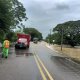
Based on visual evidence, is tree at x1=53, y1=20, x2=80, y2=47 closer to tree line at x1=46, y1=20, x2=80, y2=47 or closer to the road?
tree line at x1=46, y1=20, x2=80, y2=47

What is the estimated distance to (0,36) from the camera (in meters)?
67.1

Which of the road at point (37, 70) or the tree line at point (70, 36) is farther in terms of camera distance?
the tree line at point (70, 36)

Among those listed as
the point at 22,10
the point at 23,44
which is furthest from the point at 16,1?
the point at 23,44

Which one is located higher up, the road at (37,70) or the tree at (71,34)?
the tree at (71,34)

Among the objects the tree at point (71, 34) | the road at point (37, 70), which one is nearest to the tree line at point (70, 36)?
the tree at point (71, 34)

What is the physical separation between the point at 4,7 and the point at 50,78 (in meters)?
40.3

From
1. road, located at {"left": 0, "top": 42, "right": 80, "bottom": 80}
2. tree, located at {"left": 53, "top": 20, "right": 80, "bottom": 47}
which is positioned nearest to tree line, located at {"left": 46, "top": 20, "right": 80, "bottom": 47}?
tree, located at {"left": 53, "top": 20, "right": 80, "bottom": 47}

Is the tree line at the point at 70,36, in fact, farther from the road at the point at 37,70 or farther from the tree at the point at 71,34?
the road at the point at 37,70

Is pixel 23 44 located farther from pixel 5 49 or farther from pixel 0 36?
pixel 5 49

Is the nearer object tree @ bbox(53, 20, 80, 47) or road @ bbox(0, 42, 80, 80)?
road @ bbox(0, 42, 80, 80)

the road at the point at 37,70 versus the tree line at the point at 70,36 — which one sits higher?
the tree line at the point at 70,36

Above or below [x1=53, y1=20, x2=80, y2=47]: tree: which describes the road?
below

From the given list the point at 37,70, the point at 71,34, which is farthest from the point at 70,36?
the point at 37,70

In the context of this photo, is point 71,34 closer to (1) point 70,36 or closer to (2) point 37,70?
(1) point 70,36
